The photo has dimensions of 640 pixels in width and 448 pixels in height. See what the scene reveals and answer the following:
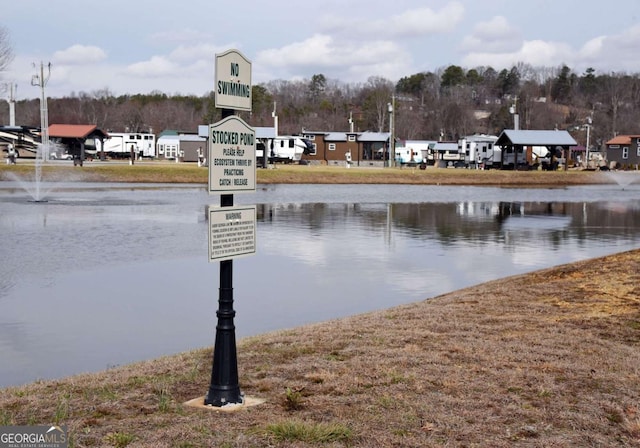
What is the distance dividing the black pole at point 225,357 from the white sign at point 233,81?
0.17 meters

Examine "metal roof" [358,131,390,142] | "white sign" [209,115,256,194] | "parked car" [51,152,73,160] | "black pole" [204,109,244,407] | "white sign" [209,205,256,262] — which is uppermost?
"metal roof" [358,131,390,142]

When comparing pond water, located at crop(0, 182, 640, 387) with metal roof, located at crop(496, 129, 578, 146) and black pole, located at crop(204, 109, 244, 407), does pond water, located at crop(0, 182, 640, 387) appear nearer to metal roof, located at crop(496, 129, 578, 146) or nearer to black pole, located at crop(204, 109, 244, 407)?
black pole, located at crop(204, 109, 244, 407)

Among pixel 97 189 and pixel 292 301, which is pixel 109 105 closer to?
pixel 97 189

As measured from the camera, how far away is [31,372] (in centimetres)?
1057

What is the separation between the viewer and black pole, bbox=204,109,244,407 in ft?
24.1

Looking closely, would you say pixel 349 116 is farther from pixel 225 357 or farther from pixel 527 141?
pixel 225 357

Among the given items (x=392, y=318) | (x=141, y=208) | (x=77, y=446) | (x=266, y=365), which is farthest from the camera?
(x=141, y=208)

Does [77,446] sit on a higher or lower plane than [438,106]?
lower

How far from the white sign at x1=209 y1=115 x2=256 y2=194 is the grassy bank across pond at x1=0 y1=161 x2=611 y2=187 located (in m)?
60.2

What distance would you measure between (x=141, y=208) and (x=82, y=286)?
21.6m

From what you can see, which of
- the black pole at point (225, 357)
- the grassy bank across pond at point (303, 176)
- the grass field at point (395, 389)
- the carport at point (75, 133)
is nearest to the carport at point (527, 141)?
the grassy bank across pond at point (303, 176)

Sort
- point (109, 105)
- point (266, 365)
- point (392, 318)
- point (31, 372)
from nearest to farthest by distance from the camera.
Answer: point (266, 365), point (31, 372), point (392, 318), point (109, 105)

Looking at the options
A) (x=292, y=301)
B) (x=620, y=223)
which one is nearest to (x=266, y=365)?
(x=292, y=301)


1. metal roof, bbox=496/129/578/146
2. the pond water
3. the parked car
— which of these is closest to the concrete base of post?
the pond water
